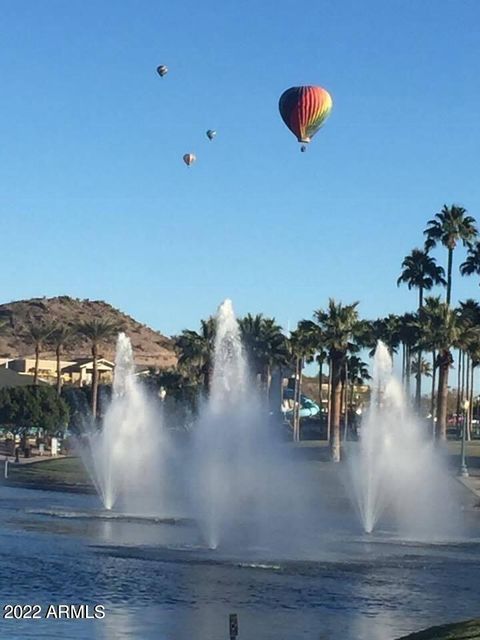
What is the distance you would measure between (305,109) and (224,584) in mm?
38303

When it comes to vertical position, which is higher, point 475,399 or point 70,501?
point 475,399

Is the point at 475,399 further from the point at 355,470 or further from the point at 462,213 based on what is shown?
the point at 355,470

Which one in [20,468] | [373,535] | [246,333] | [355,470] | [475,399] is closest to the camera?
[373,535]

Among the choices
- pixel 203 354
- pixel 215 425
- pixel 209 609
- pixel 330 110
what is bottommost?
pixel 209 609

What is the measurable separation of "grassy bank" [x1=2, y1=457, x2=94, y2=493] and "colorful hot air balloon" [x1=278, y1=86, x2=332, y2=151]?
746 inches

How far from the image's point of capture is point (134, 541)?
3616 cm

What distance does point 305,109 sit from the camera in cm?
6253

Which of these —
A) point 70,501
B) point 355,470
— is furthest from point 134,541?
point 355,470

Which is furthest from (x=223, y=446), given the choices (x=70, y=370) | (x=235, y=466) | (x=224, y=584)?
(x=70, y=370)

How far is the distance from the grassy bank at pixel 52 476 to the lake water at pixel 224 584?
20.5 metres

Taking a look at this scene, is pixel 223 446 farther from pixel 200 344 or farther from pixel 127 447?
pixel 200 344

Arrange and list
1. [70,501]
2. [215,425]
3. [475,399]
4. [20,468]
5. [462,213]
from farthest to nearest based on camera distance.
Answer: [475,399], [462,213], [20,468], [70,501], [215,425]

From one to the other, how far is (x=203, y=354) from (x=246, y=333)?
394 centimetres

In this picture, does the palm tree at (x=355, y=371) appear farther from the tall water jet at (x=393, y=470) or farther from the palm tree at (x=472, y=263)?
the tall water jet at (x=393, y=470)
